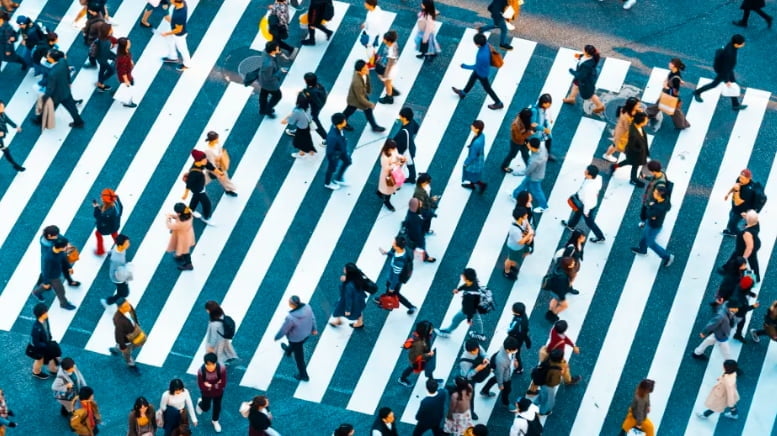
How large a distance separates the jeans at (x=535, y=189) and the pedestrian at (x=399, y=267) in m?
2.71

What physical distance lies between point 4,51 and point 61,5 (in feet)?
6.93

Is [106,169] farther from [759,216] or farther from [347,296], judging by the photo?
[759,216]

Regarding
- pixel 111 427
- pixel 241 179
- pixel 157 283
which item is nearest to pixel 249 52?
pixel 241 179

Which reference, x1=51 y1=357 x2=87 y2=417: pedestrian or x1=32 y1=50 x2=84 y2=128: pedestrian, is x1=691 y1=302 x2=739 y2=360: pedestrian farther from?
x1=32 y1=50 x2=84 y2=128: pedestrian

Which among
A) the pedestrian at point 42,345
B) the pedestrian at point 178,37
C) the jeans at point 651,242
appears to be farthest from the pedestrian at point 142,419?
the jeans at point 651,242

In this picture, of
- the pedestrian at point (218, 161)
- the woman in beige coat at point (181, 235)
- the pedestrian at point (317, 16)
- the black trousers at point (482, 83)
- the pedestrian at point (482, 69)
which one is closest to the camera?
the woman in beige coat at point (181, 235)

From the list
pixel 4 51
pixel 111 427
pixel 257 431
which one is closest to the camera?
pixel 257 431

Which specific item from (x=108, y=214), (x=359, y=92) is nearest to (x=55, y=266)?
(x=108, y=214)

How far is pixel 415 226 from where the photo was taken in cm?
2814

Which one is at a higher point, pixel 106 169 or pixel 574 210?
pixel 574 210

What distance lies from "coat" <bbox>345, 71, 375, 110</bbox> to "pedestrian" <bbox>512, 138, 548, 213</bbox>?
315cm

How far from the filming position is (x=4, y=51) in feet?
103

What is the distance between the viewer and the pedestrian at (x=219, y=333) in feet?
86.2

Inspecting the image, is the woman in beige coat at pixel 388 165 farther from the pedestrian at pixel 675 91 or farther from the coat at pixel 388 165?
the pedestrian at pixel 675 91
